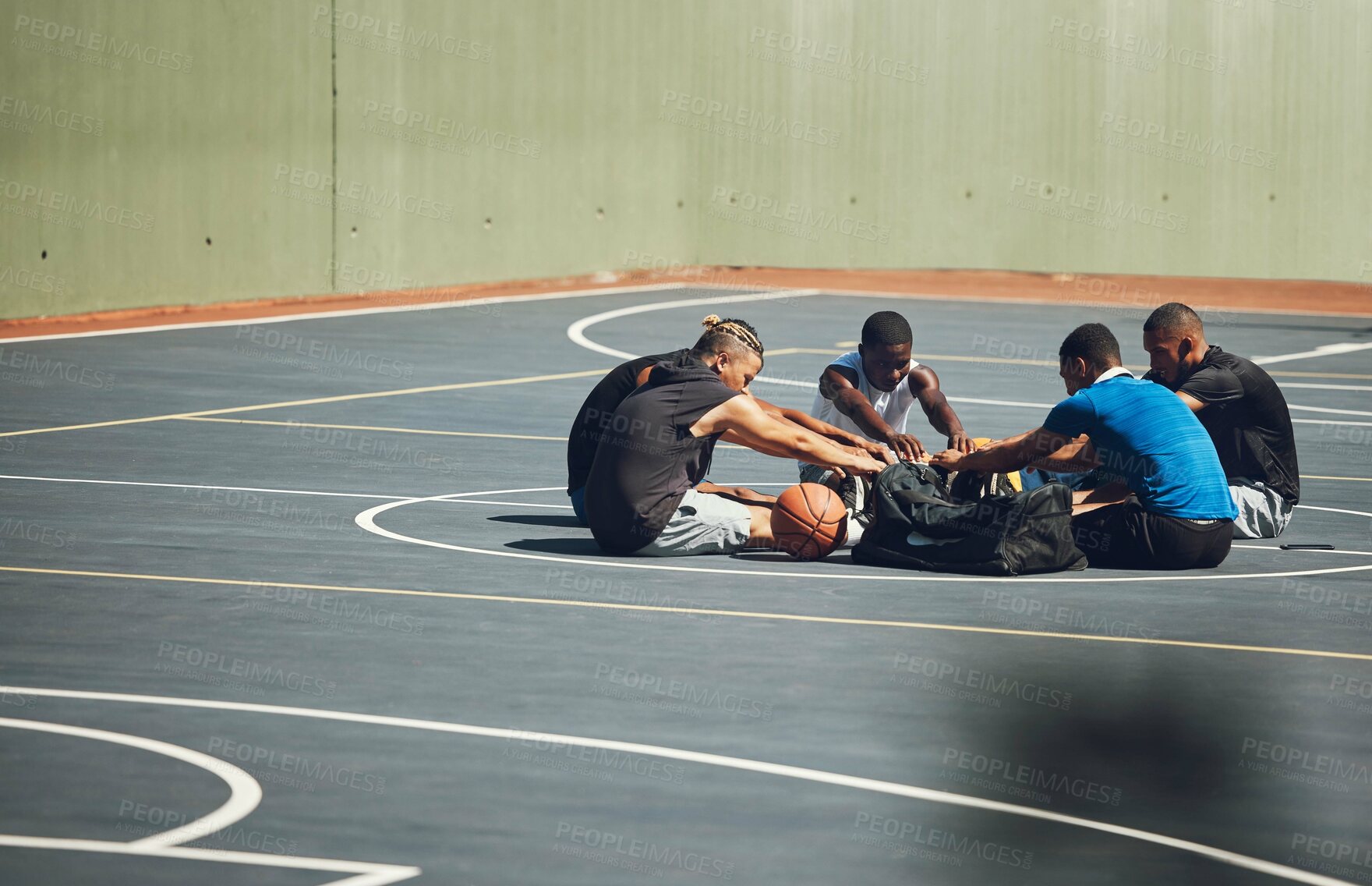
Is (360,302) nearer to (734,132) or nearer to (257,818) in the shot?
(734,132)

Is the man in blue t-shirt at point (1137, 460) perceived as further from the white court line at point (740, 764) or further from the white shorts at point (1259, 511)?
the white court line at point (740, 764)

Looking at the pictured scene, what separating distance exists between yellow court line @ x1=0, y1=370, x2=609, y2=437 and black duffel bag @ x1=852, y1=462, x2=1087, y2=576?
28.2 feet

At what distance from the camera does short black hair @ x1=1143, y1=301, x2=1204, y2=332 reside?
13.1 m

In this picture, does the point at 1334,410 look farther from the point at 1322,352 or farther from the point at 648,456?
the point at 648,456

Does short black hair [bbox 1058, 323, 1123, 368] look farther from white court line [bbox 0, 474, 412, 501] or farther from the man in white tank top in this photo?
white court line [bbox 0, 474, 412, 501]

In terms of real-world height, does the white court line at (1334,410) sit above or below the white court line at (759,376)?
below

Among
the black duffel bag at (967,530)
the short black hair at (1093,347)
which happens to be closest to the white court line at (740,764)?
the black duffel bag at (967,530)

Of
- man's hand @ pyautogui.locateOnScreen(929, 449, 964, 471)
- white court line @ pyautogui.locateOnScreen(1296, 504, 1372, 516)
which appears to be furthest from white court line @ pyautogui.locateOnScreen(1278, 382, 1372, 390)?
man's hand @ pyautogui.locateOnScreen(929, 449, 964, 471)

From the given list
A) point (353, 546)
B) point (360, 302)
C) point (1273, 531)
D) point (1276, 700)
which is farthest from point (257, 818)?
point (360, 302)

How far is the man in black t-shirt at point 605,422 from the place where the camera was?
12.7 m

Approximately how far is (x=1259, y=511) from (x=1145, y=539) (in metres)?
1.62

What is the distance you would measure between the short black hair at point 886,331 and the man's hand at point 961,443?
964 mm

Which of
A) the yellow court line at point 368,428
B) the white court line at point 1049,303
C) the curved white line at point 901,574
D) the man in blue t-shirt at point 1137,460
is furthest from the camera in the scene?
the white court line at point 1049,303

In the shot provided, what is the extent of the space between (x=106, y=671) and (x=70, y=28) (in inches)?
789
